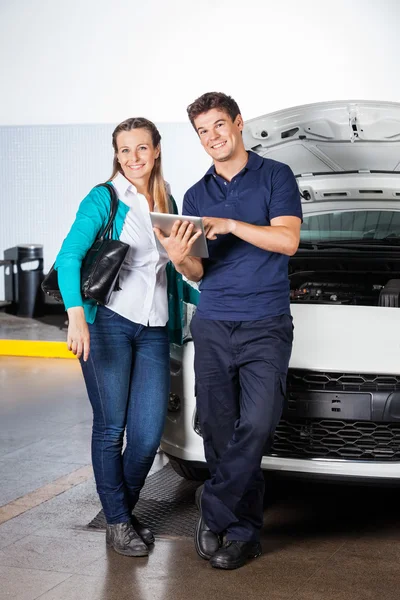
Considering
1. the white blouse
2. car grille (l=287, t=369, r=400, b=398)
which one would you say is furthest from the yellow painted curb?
car grille (l=287, t=369, r=400, b=398)

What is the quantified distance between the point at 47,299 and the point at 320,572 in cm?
776

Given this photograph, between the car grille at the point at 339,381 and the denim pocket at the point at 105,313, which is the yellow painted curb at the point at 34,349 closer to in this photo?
the denim pocket at the point at 105,313

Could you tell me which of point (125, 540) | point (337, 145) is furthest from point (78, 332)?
point (337, 145)

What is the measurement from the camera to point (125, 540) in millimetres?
3619

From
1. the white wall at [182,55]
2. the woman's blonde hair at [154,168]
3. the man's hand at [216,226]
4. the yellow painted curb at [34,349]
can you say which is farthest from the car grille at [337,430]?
the white wall at [182,55]

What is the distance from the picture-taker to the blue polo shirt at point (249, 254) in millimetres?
3393

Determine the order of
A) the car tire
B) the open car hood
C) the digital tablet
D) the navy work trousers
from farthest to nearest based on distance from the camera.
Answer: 1. the open car hood
2. the car tire
3. the navy work trousers
4. the digital tablet

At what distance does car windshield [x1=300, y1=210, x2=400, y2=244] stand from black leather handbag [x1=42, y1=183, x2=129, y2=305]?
1.76 m

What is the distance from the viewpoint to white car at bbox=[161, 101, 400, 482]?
11.8ft

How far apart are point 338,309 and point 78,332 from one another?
116 cm

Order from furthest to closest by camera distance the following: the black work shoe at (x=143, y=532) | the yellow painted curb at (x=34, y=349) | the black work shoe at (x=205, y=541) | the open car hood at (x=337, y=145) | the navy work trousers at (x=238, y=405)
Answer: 1. the yellow painted curb at (x=34, y=349)
2. the open car hood at (x=337, y=145)
3. the black work shoe at (x=143, y=532)
4. the black work shoe at (x=205, y=541)
5. the navy work trousers at (x=238, y=405)

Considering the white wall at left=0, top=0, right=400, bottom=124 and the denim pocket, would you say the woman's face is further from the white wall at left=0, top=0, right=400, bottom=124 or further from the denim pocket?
the white wall at left=0, top=0, right=400, bottom=124

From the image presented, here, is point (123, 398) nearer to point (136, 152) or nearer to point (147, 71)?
point (136, 152)

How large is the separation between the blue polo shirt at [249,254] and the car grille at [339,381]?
327 millimetres
